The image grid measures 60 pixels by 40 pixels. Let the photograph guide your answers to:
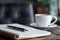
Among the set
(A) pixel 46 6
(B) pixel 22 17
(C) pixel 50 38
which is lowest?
(C) pixel 50 38

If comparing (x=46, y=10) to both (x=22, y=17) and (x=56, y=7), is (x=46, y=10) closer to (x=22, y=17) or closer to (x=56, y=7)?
(x=56, y=7)

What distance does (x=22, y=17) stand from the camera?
1437mm

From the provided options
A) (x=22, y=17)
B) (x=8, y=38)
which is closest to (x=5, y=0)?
(x=22, y=17)

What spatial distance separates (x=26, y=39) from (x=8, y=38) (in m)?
0.08

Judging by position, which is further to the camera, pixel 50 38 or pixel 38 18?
pixel 38 18

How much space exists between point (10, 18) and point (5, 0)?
1.74m

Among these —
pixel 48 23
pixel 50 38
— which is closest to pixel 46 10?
pixel 48 23

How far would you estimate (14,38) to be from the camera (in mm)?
659

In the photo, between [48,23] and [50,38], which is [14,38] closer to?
[50,38]

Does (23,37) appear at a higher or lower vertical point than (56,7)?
lower

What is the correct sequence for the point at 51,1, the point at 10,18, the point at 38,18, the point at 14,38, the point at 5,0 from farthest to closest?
the point at 51,1, the point at 5,0, the point at 10,18, the point at 38,18, the point at 14,38

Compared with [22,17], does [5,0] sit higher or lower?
higher

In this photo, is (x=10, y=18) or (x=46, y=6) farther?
(x=46, y=6)

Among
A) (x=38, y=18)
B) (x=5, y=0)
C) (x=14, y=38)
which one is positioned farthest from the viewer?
(x=5, y=0)
